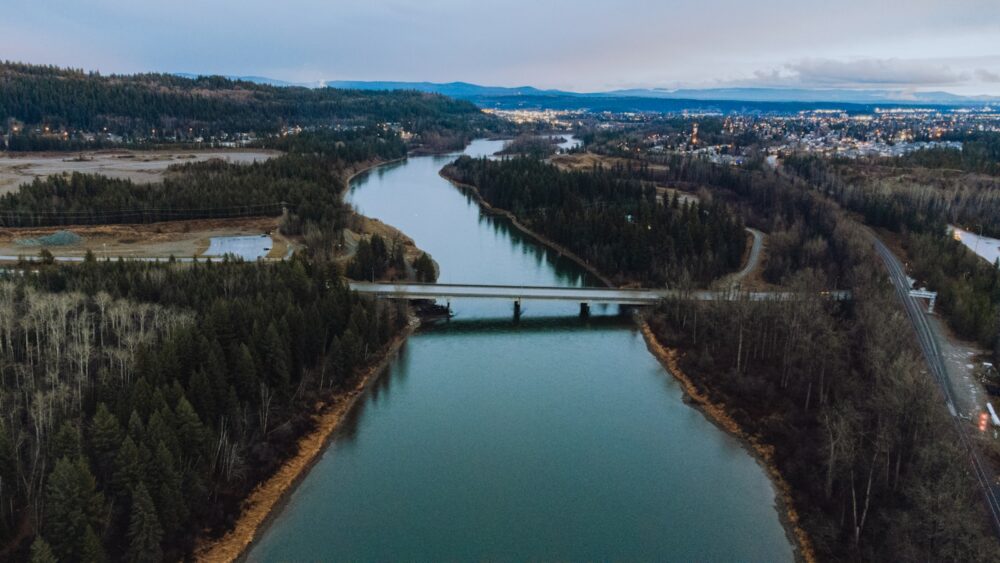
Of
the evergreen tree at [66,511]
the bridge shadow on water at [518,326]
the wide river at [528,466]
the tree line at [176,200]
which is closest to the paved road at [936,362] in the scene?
the wide river at [528,466]

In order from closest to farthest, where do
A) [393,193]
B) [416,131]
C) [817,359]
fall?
1. [817,359]
2. [393,193]
3. [416,131]

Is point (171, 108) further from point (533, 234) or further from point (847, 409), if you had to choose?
point (847, 409)

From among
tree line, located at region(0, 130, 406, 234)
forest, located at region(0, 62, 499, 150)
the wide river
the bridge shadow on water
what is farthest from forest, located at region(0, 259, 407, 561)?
forest, located at region(0, 62, 499, 150)

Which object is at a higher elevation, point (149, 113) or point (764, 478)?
point (149, 113)

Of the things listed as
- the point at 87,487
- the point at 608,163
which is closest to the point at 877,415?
the point at 87,487

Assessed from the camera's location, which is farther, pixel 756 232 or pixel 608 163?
pixel 608 163

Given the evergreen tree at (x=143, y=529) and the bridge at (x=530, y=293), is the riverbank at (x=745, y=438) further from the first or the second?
the evergreen tree at (x=143, y=529)

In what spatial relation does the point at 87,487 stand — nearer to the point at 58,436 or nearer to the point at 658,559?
the point at 58,436
